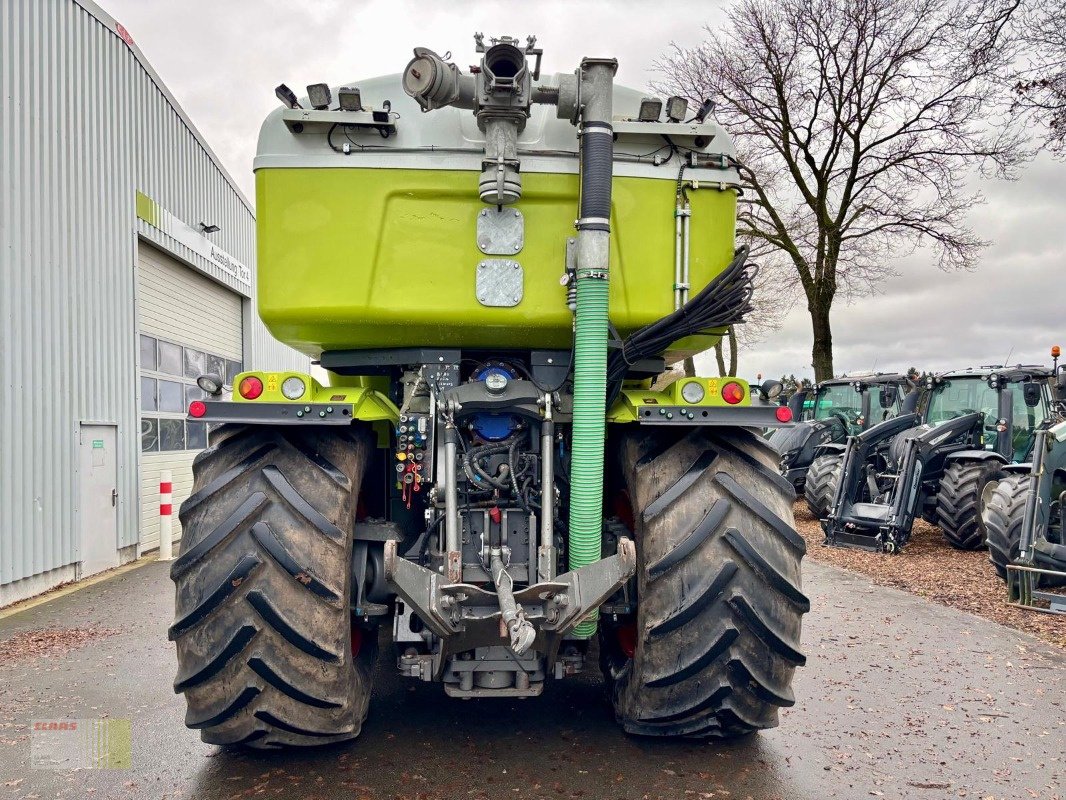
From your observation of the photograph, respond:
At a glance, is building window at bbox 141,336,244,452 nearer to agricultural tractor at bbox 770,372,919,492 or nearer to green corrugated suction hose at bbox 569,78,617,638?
green corrugated suction hose at bbox 569,78,617,638

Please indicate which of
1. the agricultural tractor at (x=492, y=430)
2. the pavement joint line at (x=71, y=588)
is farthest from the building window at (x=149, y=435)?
the agricultural tractor at (x=492, y=430)

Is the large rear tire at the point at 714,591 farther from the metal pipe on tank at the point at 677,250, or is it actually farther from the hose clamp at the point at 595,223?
the hose clamp at the point at 595,223

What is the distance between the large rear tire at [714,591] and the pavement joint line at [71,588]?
21.1 feet

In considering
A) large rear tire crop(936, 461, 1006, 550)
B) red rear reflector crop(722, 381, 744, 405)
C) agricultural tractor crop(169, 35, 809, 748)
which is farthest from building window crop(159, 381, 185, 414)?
large rear tire crop(936, 461, 1006, 550)

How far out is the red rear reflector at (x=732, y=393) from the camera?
3.73 metres

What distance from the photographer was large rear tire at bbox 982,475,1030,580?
7.84 meters

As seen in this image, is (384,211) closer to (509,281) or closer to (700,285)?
(509,281)

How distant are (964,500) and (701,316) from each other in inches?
326

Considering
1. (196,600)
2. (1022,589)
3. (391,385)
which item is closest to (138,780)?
(196,600)

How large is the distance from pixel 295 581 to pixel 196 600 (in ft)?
1.33

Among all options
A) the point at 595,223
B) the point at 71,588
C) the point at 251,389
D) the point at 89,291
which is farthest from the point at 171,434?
the point at 595,223

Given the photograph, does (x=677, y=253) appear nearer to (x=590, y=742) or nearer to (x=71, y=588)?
(x=590, y=742)

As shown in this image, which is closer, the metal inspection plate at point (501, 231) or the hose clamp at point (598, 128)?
the hose clamp at point (598, 128)

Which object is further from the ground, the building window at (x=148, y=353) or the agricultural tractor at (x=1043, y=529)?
the building window at (x=148, y=353)
